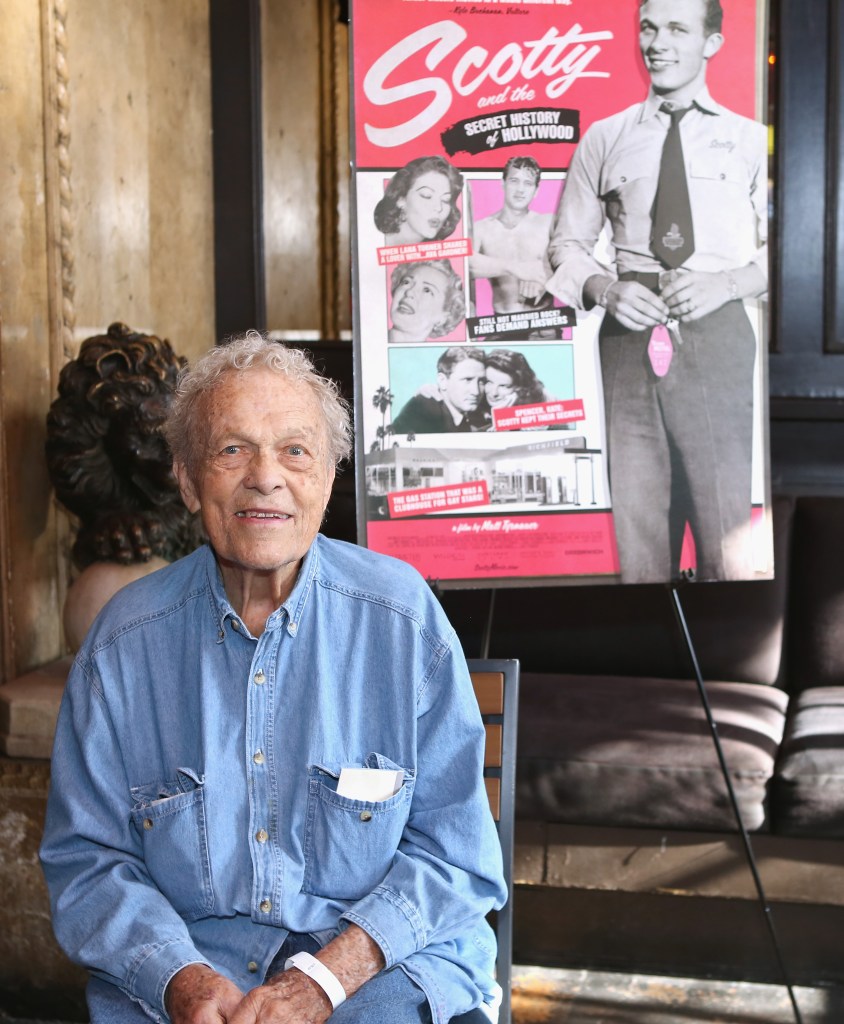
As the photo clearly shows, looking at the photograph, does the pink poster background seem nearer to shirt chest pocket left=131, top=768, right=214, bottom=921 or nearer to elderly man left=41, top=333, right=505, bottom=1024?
elderly man left=41, top=333, right=505, bottom=1024

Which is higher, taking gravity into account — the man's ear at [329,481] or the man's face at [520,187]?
the man's face at [520,187]

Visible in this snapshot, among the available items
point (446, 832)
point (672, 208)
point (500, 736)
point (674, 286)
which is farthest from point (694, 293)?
point (446, 832)

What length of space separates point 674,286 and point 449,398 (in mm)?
445

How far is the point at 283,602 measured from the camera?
1413 millimetres

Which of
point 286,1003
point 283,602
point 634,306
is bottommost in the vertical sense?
point 286,1003

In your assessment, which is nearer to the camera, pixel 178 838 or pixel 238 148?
pixel 178 838

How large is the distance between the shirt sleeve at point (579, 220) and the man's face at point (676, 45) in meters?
0.14

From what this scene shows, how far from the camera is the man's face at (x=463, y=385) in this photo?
209 cm

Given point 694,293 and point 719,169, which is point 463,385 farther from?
point 719,169

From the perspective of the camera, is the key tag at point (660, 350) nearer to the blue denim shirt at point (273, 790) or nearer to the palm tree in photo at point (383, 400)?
the palm tree in photo at point (383, 400)

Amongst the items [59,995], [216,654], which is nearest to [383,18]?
[216,654]

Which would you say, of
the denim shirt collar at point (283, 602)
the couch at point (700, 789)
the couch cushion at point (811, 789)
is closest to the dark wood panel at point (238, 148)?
the couch at point (700, 789)

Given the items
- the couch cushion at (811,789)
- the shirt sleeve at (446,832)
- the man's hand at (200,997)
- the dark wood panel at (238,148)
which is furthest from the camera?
the dark wood panel at (238,148)

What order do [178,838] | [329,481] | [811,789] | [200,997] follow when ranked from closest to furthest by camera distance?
[200,997] → [178,838] → [329,481] → [811,789]
